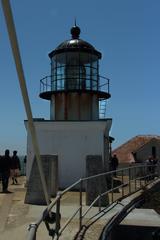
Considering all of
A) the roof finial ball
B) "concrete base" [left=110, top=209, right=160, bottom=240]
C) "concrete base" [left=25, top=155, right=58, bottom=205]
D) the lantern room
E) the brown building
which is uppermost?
the roof finial ball

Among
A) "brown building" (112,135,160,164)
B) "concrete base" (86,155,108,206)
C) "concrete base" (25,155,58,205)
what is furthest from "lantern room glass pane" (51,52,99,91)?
"brown building" (112,135,160,164)

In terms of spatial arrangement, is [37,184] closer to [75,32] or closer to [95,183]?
[95,183]

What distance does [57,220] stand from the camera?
23.2 feet

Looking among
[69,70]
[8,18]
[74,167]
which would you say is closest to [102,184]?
[74,167]

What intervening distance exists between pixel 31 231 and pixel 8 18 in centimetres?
193

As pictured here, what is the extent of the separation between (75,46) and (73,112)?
3.03 meters

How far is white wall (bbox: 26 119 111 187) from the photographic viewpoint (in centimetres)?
1992

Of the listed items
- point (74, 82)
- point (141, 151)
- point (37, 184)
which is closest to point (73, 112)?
point (74, 82)

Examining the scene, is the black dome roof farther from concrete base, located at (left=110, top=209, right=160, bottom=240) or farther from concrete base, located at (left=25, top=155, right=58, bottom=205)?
concrete base, located at (left=110, top=209, right=160, bottom=240)

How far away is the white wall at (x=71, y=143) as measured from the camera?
65.4 ft

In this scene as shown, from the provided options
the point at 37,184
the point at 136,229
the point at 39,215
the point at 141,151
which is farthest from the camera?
the point at 141,151

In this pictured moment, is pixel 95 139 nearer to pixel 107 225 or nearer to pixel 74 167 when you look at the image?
pixel 74 167

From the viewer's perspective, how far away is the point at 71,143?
20.1 metres

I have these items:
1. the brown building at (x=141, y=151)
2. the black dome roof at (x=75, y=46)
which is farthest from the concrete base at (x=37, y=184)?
the brown building at (x=141, y=151)
